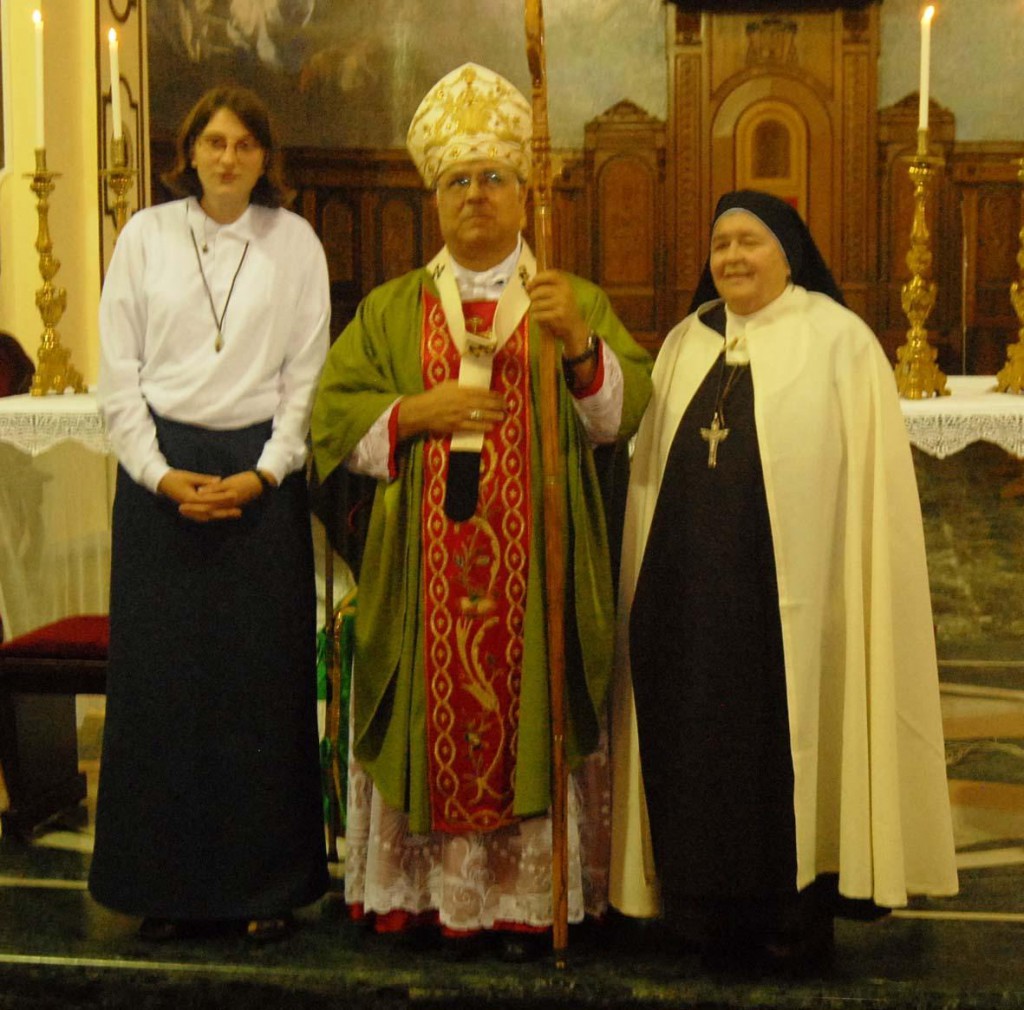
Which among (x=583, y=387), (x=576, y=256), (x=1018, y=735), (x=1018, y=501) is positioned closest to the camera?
(x=583, y=387)

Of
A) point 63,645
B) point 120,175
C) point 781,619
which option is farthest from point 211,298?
point 781,619

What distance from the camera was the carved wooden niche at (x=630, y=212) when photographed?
10.0 metres

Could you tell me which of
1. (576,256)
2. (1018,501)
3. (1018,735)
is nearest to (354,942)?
(1018,735)

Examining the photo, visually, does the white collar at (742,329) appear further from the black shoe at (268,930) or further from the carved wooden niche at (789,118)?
the carved wooden niche at (789,118)

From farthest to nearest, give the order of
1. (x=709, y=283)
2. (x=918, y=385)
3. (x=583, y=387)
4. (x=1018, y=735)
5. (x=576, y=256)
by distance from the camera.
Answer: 1. (x=576, y=256)
2. (x=1018, y=735)
3. (x=918, y=385)
4. (x=709, y=283)
5. (x=583, y=387)

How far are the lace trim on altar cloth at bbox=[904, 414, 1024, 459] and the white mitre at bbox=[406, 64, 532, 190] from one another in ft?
4.10

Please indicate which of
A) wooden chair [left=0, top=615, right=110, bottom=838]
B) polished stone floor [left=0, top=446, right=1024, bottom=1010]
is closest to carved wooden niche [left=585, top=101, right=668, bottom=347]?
wooden chair [left=0, top=615, right=110, bottom=838]

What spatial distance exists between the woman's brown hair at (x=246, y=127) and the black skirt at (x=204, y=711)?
0.55 metres

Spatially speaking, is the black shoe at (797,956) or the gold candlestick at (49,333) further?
the gold candlestick at (49,333)

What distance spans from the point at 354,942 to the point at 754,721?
1.08 meters

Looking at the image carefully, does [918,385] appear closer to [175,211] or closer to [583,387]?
[583,387]

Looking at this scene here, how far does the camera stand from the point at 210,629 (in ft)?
10.5

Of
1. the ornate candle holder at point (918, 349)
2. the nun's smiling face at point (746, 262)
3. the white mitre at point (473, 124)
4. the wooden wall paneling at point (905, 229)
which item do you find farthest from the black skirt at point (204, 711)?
the wooden wall paneling at point (905, 229)

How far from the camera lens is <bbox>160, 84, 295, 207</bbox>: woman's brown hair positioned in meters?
3.12
